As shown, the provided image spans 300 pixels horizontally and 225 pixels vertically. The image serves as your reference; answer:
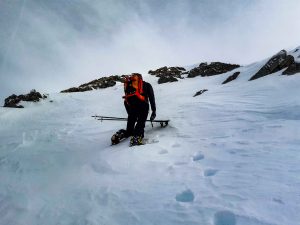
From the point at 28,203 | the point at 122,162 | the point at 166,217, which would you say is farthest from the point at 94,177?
the point at 166,217

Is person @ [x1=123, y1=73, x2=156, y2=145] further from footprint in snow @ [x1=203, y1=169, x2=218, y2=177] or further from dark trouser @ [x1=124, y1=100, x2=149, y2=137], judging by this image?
footprint in snow @ [x1=203, y1=169, x2=218, y2=177]

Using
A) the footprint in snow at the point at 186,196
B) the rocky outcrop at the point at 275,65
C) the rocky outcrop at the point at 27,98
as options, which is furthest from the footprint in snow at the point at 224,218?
the rocky outcrop at the point at 27,98

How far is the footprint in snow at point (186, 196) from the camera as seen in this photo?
163 inches

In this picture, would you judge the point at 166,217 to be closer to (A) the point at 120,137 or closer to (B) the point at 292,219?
(B) the point at 292,219

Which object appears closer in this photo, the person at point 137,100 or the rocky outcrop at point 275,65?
the person at point 137,100

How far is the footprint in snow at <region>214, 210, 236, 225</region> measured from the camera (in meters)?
3.45

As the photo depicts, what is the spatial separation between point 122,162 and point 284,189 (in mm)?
3168

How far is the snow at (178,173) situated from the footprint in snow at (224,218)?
0.04 feet

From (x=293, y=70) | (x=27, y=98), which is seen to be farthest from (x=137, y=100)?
(x=27, y=98)

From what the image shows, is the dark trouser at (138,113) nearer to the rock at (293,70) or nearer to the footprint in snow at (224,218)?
the footprint in snow at (224,218)

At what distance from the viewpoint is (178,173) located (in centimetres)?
505

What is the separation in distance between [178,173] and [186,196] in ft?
2.65

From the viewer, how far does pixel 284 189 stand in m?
3.81

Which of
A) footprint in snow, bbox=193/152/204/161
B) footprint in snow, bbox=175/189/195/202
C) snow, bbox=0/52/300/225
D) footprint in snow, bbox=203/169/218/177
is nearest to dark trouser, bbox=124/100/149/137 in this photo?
snow, bbox=0/52/300/225
